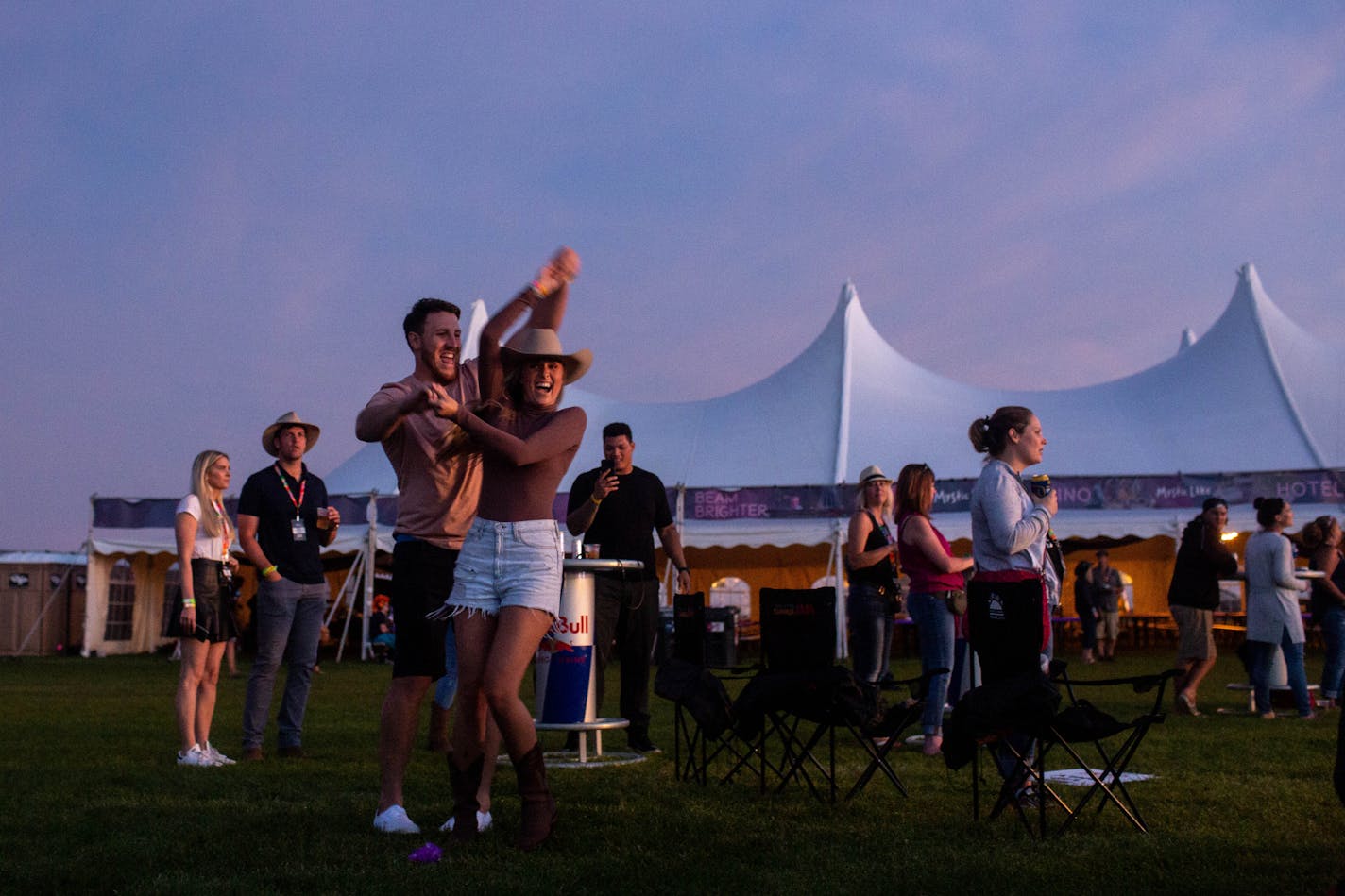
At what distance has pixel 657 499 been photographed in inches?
278

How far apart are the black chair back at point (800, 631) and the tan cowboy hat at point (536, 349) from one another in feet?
5.21

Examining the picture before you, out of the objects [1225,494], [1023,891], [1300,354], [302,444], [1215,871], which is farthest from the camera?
[1300,354]

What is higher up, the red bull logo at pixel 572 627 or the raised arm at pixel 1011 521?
the raised arm at pixel 1011 521

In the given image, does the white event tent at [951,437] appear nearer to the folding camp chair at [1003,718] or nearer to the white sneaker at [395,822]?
the folding camp chair at [1003,718]

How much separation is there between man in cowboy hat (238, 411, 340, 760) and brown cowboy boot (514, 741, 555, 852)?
2.83 meters

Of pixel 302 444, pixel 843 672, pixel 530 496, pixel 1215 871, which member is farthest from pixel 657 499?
pixel 1215 871

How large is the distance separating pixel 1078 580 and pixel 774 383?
21.2 ft

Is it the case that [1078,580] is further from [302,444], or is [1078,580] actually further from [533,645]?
[533,645]

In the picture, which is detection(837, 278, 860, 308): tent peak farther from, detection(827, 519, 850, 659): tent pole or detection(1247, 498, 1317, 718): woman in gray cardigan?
detection(1247, 498, 1317, 718): woman in gray cardigan

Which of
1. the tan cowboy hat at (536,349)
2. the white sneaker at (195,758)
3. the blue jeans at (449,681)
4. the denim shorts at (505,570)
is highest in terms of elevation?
the tan cowboy hat at (536,349)

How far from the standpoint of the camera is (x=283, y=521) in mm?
6430

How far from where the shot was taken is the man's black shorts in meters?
4.12

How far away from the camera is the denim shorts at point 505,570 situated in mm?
3746

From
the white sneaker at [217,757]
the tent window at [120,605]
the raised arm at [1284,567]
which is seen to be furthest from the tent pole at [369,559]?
the raised arm at [1284,567]
